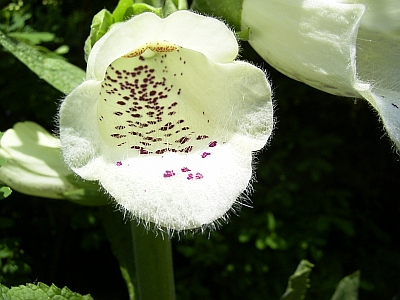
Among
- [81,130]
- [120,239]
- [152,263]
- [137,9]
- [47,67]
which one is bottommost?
[120,239]

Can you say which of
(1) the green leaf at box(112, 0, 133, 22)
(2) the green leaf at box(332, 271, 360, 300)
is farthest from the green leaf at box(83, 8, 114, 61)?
(2) the green leaf at box(332, 271, 360, 300)

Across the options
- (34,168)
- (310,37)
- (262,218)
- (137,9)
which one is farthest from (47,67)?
(262,218)

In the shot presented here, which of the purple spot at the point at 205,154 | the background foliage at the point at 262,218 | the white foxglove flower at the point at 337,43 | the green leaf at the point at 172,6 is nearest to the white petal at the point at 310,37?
the white foxglove flower at the point at 337,43

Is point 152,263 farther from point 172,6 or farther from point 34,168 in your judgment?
point 172,6

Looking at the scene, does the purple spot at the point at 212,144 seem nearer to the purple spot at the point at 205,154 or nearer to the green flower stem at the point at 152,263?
the purple spot at the point at 205,154

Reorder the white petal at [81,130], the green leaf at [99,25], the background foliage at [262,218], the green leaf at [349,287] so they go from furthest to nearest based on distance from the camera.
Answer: the background foliage at [262,218] < the green leaf at [349,287] < the green leaf at [99,25] < the white petal at [81,130]

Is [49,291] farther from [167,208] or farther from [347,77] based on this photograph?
[347,77]
